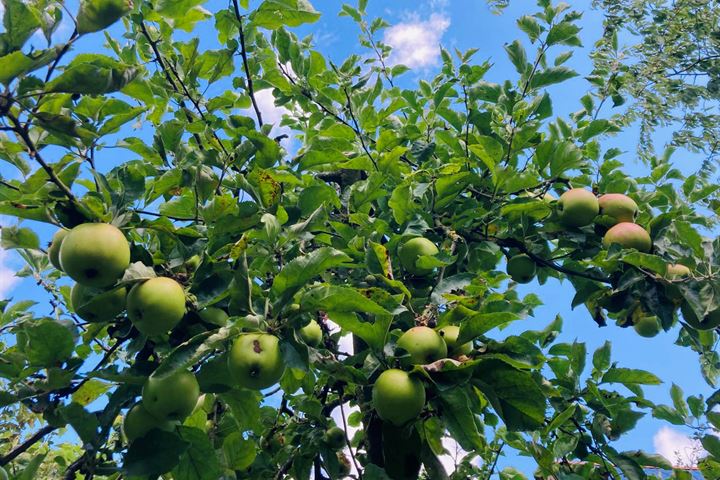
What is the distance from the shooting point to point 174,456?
1812mm

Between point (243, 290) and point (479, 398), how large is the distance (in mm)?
1127

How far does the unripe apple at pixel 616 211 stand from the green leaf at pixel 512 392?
1317 mm

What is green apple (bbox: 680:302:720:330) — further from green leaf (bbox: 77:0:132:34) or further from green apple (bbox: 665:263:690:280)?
green leaf (bbox: 77:0:132:34)

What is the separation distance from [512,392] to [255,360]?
35.0 inches

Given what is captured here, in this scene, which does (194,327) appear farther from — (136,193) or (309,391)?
(309,391)

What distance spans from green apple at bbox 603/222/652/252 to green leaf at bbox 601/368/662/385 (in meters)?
0.65

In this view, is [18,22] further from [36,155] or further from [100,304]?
[100,304]

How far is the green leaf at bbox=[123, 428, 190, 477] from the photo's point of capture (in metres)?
1.79

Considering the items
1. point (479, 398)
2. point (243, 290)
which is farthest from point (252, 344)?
point (479, 398)

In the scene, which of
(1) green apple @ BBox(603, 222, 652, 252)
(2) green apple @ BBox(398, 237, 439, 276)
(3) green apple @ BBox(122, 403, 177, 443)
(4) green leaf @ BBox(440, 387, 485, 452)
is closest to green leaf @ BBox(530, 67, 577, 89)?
(1) green apple @ BBox(603, 222, 652, 252)

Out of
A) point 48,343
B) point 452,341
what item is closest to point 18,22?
point 48,343

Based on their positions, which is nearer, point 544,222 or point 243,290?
point 243,290

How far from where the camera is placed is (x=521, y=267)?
10.1ft

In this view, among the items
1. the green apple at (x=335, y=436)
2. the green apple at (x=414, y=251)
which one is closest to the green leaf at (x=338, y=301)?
the green apple at (x=414, y=251)
